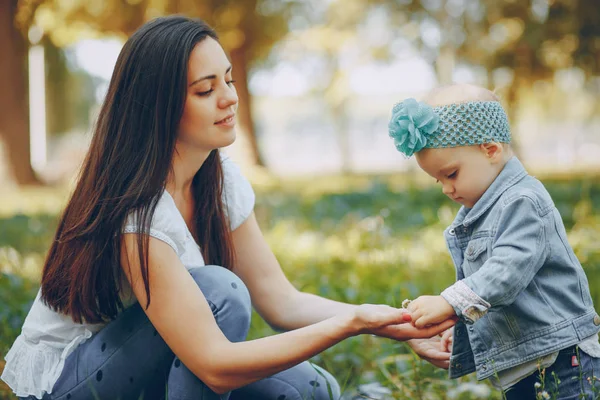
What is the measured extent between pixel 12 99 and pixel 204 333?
10463 mm

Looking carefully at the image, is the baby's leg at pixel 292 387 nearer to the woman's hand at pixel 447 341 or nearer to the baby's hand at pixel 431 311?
the woman's hand at pixel 447 341

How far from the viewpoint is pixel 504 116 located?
196 centimetres

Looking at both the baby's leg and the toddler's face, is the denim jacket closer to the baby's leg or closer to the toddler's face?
the toddler's face

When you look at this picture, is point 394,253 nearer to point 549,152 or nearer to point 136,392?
point 136,392

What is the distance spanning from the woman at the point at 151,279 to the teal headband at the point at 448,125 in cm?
46

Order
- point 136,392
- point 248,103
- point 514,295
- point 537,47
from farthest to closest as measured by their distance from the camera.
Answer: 1. point 248,103
2. point 537,47
3. point 136,392
4. point 514,295

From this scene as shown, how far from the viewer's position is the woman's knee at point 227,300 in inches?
77.8

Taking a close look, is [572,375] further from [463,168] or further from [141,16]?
[141,16]

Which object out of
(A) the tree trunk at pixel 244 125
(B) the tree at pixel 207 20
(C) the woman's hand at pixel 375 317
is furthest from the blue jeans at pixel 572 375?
(A) the tree trunk at pixel 244 125

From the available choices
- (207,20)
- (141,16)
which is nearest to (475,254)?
(207,20)

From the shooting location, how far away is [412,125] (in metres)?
1.87

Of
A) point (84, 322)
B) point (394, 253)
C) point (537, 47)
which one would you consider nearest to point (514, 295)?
point (84, 322)

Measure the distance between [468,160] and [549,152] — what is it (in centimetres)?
4490

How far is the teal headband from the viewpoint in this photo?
187 centimetres
